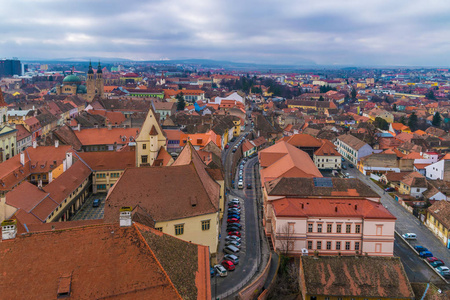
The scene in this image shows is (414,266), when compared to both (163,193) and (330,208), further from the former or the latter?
(163,193)

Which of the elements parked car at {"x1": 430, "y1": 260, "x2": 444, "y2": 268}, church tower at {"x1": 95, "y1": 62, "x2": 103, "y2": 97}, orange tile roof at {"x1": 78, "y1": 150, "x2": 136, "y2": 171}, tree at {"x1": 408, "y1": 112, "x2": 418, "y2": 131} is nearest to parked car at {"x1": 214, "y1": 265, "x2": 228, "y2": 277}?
parked car at {"x1": 430, "y1": 260, "x2": 444, "y2": 268}

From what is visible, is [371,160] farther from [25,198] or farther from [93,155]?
[25,198]

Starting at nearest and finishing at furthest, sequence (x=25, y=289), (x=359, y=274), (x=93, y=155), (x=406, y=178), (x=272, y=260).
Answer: (x=25, y=289)
(x=359, y=274)
(x=272, y=260)
(x=93, y=155)
(x=406, y=178)

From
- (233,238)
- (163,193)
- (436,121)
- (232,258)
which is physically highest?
(163,193)

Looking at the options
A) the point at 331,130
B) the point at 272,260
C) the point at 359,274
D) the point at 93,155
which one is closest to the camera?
the point at 359,274

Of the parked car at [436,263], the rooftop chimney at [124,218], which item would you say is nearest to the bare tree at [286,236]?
the parked car at [436,263]

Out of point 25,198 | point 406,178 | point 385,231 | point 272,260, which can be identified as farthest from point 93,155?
point 406,178

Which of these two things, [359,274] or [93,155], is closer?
[359,274]

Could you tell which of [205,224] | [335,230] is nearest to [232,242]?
[205,224]
